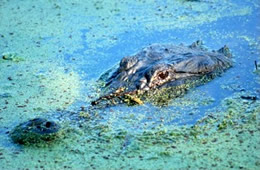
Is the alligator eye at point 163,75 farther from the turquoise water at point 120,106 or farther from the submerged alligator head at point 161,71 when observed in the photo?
the turquoise water at point 120,106

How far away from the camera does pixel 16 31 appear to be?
5070mm

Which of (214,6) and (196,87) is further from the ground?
(214,6)

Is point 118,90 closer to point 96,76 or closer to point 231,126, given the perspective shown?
point 96,76

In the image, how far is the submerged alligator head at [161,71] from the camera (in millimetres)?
3844

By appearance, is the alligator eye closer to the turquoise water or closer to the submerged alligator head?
the submerged alligator head

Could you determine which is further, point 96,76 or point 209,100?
point 96,76

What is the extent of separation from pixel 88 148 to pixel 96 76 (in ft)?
3.49

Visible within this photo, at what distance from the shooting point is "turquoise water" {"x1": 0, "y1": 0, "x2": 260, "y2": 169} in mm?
→ 3135

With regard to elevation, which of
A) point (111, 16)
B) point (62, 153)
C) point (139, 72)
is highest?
point (111, 16)

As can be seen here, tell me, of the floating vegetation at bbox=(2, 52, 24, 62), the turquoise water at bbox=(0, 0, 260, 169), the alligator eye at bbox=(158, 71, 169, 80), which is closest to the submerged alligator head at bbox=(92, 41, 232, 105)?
the alligator eye at bbox=(158, 71, 169, 80)

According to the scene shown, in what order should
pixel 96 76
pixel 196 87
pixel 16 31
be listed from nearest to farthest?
pixel 196 87 → pixel 96 76 → pixel 16 31

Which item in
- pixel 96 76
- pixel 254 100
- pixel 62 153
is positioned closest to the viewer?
pixel 62 153

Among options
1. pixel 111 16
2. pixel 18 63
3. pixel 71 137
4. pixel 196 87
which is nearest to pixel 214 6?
pixel 111 16


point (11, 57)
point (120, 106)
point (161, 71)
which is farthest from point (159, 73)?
point (11, 57)
